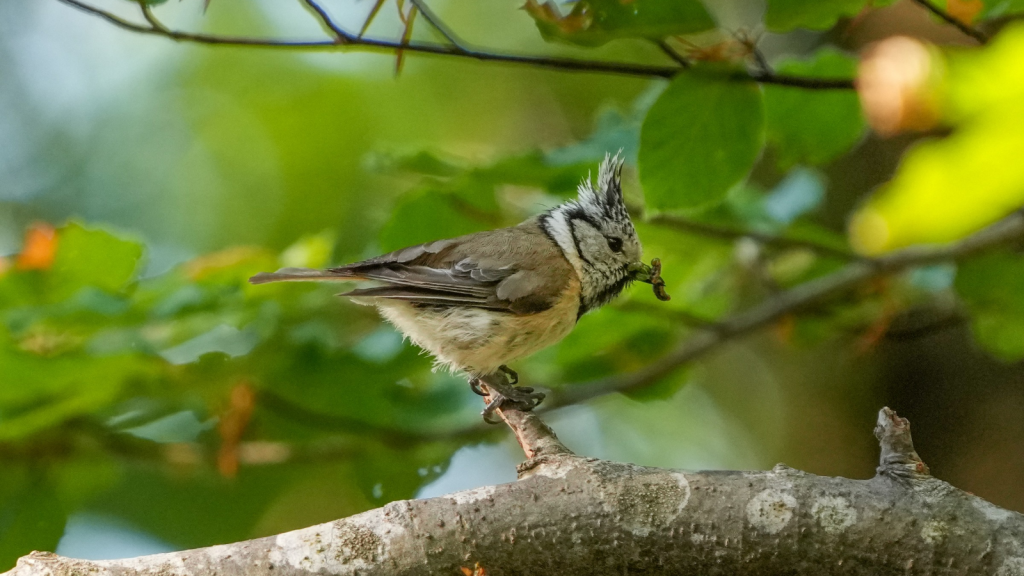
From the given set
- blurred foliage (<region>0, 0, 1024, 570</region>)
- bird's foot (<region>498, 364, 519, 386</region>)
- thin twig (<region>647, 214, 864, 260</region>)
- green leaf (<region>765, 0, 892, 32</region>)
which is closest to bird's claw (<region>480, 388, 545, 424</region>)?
blurred foliage (<region>0, 0, 1024, 570</region>)

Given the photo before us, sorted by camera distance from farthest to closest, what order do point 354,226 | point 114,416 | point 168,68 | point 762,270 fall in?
point 168,68, point 354,226, point 762,270, point 114,416

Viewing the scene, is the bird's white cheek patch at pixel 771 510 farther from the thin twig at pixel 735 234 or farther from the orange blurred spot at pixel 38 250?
the orange blurred spot at pixel 38 250

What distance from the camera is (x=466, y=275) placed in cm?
313

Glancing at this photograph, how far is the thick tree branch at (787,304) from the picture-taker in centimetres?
296

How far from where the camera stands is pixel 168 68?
308 inches

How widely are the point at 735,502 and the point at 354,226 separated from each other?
15.1ft

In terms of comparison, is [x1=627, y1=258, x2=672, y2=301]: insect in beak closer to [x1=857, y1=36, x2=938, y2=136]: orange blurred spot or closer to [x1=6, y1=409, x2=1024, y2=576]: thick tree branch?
[x1=857, y1=36, x2=938, y2=136]: orange blurred spot

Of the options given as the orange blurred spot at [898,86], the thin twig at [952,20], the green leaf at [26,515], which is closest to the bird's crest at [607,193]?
the orange blurred spot at [898,86]

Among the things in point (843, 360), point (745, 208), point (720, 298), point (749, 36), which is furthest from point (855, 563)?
point (843, 360)

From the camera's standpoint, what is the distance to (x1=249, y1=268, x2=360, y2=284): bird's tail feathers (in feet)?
8.41

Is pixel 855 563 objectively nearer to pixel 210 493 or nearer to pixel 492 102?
pixel 210 493

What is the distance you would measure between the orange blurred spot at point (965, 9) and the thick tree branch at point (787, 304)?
3.22ft

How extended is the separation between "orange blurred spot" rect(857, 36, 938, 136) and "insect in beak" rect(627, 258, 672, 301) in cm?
82

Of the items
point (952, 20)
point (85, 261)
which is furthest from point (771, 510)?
point (85, 261)
